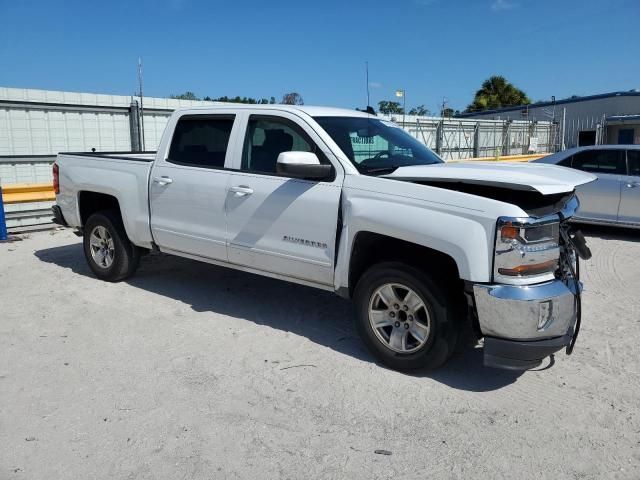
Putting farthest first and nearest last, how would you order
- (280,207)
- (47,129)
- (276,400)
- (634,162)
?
(47,129) < (634,162) < (280,207) < (276,400)

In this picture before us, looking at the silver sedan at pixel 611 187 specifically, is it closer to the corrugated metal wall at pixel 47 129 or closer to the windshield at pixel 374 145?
the windshield at pixel 374 145

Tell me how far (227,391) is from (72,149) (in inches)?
386

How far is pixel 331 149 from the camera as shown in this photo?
4.62 m

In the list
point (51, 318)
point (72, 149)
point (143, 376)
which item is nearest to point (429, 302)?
point (143, 376)

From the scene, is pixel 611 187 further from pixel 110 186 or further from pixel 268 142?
pixel 110 186

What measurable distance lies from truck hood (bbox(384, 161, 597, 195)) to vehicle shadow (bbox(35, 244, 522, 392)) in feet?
3.89

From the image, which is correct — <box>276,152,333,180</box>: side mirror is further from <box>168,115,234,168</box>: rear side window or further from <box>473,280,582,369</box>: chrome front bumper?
<box>473,280,582,369</box>: chrome front bumper

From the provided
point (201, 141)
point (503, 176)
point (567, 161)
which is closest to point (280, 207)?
point (201, 141)

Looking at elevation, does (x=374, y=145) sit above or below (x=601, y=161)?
above

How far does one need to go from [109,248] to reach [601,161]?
8.03 metres

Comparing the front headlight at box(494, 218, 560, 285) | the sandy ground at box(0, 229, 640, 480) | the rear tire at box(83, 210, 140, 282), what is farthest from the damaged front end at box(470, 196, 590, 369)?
the rear tire at box(83, 210, 140, 282)

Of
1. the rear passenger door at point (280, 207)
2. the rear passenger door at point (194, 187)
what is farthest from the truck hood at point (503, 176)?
the rear passenger door at point (194, 187)

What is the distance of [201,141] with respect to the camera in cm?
566

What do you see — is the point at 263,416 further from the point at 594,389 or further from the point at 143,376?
the point at 594,389
